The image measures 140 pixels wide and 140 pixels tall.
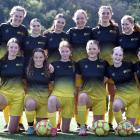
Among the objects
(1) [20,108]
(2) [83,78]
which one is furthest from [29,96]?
(2) [83,78]

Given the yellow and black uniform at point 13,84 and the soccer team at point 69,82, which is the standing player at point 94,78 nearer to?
the soccer team at point 69,82

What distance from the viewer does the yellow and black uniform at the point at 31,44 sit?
877 centimetres

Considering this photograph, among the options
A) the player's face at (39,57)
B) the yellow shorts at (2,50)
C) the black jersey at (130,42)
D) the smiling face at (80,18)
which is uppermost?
the smiling face at (80,18)

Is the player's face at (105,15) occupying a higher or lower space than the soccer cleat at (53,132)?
higher

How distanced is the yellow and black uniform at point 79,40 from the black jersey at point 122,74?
70 cm

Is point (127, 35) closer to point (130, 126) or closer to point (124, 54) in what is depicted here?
point (124, 54)

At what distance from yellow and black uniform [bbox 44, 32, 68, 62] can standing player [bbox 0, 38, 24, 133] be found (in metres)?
0.62

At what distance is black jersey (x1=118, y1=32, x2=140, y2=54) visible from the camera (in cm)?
871

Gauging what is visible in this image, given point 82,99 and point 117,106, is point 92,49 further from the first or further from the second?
point 117,106

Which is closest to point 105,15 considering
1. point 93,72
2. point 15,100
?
point 93,72

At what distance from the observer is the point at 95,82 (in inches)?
332

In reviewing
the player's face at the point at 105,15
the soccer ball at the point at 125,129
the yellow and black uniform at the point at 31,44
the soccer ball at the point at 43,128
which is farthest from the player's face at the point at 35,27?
the soccer ball at the point at 125,129

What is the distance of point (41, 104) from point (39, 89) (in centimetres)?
25

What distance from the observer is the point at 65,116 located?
8.41 metres
